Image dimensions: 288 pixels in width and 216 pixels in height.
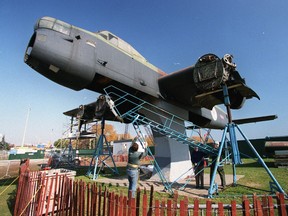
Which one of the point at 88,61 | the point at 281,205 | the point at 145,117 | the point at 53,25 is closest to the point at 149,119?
the point at 145,117

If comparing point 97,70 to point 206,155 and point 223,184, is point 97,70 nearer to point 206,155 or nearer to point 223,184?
point 206,155

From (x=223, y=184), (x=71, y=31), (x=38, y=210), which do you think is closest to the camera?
(x=38, y=210)

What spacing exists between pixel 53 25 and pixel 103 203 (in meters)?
6.85

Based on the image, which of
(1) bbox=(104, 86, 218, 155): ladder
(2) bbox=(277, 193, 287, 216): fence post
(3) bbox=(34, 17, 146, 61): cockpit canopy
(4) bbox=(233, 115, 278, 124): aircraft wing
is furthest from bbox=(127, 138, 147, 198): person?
(4) bbox=(233, 115, 278, 124): aircraft wing

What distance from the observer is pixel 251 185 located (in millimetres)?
9609

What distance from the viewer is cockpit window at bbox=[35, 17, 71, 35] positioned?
7.39 meters

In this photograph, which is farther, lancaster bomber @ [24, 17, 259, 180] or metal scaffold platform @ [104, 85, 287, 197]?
metal scaffold platform @ [104, 85, 287, 197]

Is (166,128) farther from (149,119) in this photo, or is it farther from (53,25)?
(53,25)

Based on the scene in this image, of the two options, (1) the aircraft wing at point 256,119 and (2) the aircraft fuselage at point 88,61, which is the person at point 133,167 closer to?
(2) the aircraft fuselage at point 88,61

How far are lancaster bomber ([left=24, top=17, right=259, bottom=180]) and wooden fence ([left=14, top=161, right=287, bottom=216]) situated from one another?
4018mm

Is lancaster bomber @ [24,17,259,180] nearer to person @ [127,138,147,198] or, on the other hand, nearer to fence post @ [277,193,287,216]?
person @ [127,138,147,198]

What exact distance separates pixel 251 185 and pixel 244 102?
4353mm

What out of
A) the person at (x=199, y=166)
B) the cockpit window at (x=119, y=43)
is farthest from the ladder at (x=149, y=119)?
the cockpit window at (x=119, y=43)

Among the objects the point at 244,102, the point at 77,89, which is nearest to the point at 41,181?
the point at 77,89
